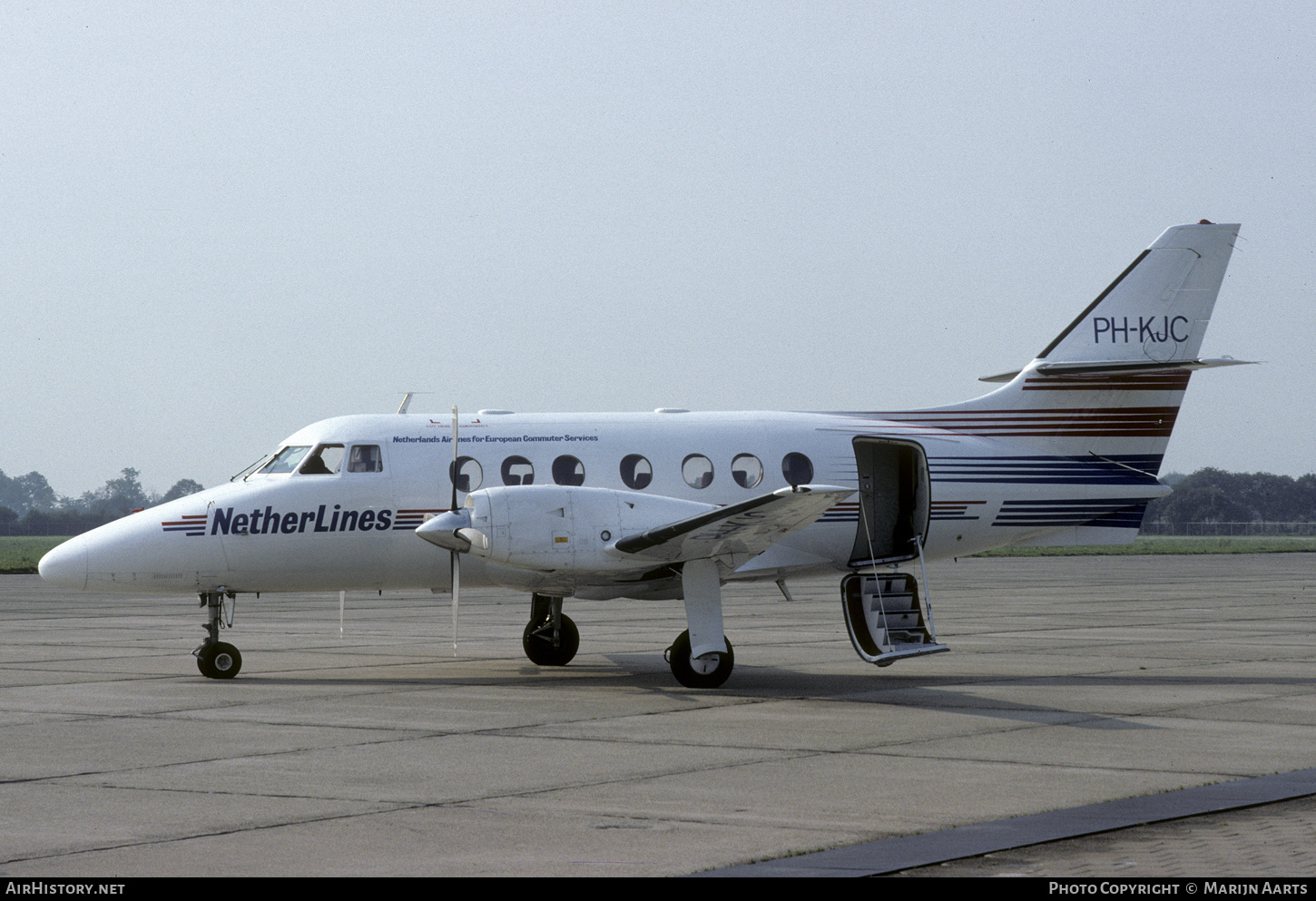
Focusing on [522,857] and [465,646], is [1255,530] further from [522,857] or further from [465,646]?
[522,857]

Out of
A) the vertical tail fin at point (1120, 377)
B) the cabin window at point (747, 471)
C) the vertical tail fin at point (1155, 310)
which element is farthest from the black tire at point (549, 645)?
the vertical tail fin at point (1155, 310)

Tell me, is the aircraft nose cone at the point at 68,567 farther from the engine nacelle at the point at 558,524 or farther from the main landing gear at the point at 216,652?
the engine nacelle at the point at 558,524

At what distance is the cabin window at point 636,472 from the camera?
1719cm

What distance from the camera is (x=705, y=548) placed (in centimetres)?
1535

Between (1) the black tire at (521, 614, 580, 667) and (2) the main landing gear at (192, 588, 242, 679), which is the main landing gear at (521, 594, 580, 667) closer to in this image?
(1) the black tire at (521, 614, 580, 667)

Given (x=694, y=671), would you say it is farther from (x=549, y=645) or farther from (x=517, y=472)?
(x=549, y=645)

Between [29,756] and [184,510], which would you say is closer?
[29,756]

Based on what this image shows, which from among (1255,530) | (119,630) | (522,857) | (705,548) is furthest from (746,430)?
(1255,530)

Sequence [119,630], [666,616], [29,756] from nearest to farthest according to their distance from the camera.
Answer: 1. [29,756]
2. [119,630]
3. [666,616]

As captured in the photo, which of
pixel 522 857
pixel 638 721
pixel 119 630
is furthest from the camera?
pixel 119 630

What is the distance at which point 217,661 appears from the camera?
55.0 feet

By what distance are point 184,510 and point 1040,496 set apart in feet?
33.8

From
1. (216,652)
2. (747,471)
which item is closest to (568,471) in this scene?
(747,471)

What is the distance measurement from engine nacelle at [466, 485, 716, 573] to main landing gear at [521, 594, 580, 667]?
3.12 m
